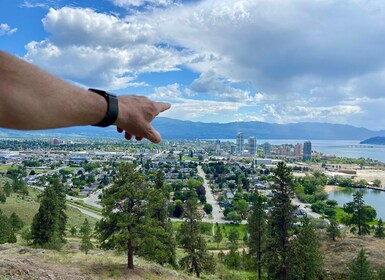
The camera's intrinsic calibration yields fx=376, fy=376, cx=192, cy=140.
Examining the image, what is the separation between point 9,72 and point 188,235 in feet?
54.2

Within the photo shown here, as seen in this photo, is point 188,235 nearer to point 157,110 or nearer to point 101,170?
point 157,110

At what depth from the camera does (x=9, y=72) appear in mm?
1063

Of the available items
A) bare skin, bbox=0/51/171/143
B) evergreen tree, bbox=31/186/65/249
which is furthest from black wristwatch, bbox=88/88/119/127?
evergreen tree, bbox=31/186/65/249

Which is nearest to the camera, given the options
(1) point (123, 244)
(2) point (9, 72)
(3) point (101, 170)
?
(2) point (9, 72)

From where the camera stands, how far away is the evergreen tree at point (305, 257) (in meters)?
15.7

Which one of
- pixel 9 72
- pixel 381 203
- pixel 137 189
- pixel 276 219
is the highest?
pixel 9 72

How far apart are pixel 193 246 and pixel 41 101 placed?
53.8 ft

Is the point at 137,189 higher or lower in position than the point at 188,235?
higher

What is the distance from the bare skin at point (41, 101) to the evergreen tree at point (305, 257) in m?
15.8

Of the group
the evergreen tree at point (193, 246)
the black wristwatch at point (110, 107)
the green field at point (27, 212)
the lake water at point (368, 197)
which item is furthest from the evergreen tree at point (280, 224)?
the lake water at point (368, 197)

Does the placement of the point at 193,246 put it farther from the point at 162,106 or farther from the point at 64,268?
the point at 162,106

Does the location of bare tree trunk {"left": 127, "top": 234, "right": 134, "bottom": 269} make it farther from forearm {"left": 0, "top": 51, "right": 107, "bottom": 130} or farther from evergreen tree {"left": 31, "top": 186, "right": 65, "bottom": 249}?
forearm {"left": 0, "top": 51, "right": 107, "bottom": 130}

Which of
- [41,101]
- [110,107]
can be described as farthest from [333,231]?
[41,101]

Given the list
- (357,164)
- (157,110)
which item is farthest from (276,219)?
(357,164)
